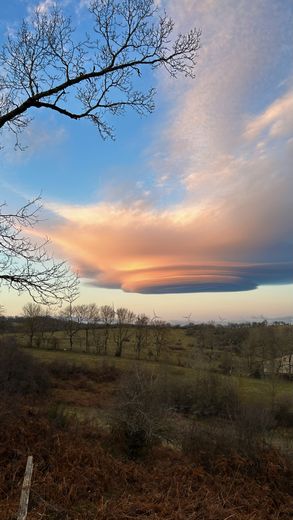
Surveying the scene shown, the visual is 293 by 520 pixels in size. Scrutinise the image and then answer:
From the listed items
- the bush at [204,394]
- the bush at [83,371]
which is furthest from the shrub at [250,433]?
the bush at [83,371]

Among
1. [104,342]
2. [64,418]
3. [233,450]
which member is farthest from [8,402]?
[104,342]

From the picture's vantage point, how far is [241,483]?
11.6 m

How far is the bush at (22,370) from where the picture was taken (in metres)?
35.1

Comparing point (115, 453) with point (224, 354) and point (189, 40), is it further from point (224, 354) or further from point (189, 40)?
point (224, 354)

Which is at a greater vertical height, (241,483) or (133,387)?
(133,387)

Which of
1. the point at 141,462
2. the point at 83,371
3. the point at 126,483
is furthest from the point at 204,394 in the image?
the point at 126,483

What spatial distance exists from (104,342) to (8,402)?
62.6 metres

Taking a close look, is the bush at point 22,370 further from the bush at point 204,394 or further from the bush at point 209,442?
the bush at point 209,442

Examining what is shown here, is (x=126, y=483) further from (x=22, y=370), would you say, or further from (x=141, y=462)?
(x=22, y=370)

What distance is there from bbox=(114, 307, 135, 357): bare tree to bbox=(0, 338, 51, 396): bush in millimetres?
32851

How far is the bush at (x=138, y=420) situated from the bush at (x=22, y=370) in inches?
678

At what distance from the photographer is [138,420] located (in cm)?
1697

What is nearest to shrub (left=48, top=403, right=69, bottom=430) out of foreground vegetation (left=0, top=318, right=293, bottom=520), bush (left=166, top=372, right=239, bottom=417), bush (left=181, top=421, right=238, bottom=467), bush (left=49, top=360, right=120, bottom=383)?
foreground vegetation (left=0, top=318, right=293, bottom=520)

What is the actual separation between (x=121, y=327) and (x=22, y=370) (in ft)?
149
